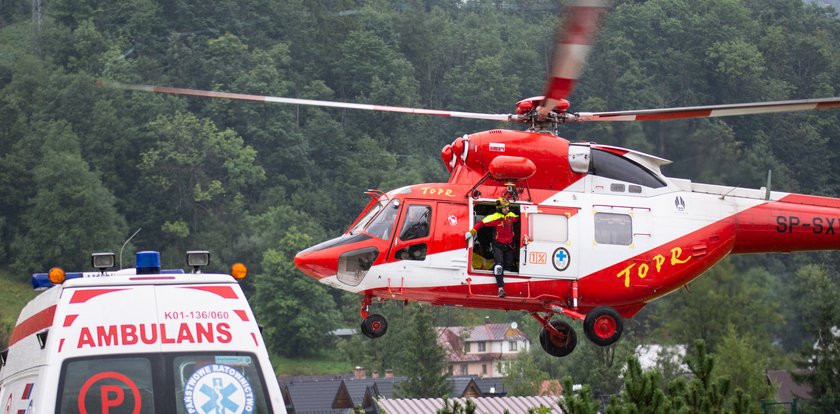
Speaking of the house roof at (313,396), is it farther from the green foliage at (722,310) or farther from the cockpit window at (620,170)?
the cockpit window at (620,170)

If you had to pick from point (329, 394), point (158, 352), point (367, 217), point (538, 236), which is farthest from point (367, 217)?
point (329, 394)

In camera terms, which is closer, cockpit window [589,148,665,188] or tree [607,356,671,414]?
tree [607,356,671,414]

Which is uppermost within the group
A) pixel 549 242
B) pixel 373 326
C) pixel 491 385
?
pixel 491 385

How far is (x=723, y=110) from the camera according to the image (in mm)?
19031

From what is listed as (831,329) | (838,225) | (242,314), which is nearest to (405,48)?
(831,329)

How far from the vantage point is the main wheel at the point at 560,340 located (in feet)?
67.1

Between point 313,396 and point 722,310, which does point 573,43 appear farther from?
point 313,396

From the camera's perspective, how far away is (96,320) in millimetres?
10289

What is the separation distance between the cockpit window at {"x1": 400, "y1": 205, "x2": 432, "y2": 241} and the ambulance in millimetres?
9307

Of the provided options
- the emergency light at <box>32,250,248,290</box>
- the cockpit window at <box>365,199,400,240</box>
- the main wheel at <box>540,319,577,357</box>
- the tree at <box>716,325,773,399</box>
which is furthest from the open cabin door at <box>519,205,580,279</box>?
the tree at <box>716,325,773,399</box>

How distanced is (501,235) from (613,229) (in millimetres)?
1591

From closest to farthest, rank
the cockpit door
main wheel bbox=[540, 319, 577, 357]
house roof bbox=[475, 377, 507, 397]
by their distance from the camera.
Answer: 1. the cockpit door
2. main wheel bbox=[540, 319, 577, 357]
3. house roof bbox=[475, 377, 507, 397]

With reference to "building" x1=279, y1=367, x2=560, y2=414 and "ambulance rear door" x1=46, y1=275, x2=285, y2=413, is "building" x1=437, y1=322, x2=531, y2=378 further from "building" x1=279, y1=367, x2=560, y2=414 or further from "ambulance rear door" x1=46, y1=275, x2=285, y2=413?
"ambulance rear door" x1=46, y1=275, x2=285, y2=413

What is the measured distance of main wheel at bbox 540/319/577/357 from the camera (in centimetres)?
2045
